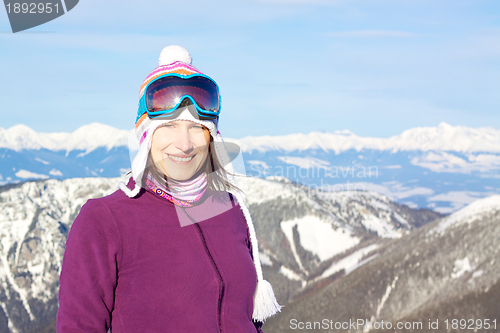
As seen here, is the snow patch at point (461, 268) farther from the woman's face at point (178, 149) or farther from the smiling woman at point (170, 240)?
the woman's face at point (178, 149)

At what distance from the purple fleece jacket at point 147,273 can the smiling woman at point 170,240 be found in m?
0.01

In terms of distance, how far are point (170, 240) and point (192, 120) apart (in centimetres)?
151

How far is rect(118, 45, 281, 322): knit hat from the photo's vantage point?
5172 mm

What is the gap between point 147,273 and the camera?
4.80 meters

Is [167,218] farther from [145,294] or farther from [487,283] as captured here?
[487,283]

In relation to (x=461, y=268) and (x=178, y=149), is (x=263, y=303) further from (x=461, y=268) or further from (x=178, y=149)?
(x=461, y=268)

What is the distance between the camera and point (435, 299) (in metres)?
78.6

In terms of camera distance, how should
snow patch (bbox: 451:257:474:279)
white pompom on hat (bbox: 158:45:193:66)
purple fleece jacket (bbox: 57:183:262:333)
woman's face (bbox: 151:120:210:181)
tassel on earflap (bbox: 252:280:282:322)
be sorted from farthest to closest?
snow patch (bbox: 451:257:474:279) → tassel on earflap (bbox: 252:280:282:322) → white pompom on hat (bbox: 158:45:193:66) → woman's face (bbox: 151:120:210:181) → purple fleece jacket (bbox: 57:183:262:333)

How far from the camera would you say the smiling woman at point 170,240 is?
14.6ft

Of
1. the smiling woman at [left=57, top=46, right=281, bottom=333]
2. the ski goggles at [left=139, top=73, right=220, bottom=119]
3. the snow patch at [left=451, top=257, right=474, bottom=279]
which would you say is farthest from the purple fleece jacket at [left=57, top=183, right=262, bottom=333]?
the snow patch at [left=451, top=257, right=474, bottom=279]

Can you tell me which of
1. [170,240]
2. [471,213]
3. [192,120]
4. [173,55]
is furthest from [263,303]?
[471,213]

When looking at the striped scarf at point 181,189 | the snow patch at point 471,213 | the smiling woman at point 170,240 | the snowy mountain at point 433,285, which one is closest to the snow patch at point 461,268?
the snowy mountain at point 433,285

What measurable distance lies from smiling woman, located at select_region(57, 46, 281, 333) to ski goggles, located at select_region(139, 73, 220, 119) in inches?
0.5

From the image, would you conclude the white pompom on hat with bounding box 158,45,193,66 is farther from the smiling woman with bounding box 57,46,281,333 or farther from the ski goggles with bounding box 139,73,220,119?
the ski goggles with bounding box 139,73,220,119
